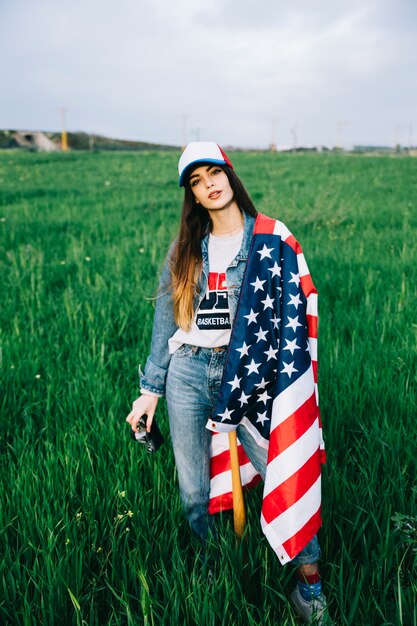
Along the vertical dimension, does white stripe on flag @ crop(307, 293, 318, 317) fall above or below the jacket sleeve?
above

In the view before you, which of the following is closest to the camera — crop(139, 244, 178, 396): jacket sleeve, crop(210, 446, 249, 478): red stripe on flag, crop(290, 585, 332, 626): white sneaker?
crop(290, 585, 332, 626): white sneaker

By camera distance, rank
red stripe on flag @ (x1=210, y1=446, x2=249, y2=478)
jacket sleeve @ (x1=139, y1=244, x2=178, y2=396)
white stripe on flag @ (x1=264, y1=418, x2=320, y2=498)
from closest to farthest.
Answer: white stripe on flag @ (x1=264, y1=418, x2=320, y2=498) < jacket sleeve @ (x1=139, y1=244, x2=178, y2=396) < red stripe on flag @ (x1=210, y1=446, x2=249, y2=478)

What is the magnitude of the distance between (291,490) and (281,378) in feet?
1.07

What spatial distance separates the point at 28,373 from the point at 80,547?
1501mm

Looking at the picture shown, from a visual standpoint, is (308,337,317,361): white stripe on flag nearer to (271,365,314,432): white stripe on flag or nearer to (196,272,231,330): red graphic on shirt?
(271,365,314,432): white stripe on flag

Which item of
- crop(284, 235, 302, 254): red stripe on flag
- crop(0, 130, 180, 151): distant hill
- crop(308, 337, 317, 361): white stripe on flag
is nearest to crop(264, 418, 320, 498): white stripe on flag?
crop(308, 337, 317, 361): white stripe on flag

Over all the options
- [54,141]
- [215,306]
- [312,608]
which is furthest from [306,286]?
[54,141]

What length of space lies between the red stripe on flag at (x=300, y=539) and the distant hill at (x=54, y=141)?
125ft

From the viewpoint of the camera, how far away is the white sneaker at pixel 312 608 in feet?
4.69

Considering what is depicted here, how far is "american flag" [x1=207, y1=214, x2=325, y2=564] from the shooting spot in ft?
5.06

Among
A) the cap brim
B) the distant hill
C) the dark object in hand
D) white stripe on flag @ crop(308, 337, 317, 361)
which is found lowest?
the dark object in hand

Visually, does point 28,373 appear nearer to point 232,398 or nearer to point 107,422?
point 107,422

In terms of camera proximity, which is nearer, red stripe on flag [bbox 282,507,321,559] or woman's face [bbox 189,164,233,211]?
red stripe on flag [bbox 282,507,321,559]

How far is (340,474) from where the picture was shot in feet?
6.75
